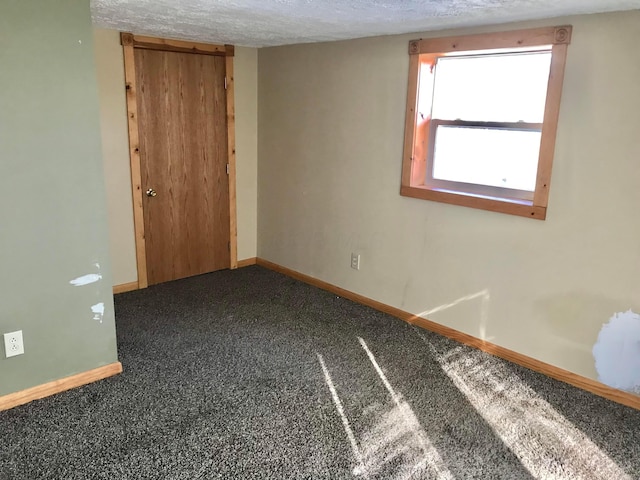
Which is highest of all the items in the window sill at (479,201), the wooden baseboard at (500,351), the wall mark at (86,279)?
the window sill at (479,201)

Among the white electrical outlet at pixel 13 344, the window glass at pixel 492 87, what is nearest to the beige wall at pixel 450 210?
the window glass at pixel 492 87

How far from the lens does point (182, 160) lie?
4355 millimetres

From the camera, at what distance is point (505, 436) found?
2438mm

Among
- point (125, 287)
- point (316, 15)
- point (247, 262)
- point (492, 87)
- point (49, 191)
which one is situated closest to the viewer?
point (49, 191)

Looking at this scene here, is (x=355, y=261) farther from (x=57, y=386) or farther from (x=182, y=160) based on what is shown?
(x=57, y=386)

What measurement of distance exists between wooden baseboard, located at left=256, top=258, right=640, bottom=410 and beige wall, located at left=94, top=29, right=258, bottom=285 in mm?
962

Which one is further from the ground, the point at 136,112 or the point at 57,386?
the point at 136,112

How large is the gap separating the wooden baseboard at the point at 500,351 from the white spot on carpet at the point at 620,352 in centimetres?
5

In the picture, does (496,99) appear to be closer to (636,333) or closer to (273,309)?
(636,333)

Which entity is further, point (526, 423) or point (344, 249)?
point (344, 249)

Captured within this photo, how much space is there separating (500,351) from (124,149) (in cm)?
309

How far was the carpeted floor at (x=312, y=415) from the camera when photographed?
7.25 feet

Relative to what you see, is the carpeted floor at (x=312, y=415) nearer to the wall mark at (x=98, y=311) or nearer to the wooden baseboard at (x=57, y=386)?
the wooden baseboard at (x=57, y=386)

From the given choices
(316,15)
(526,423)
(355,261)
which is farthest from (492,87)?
(526,423)
